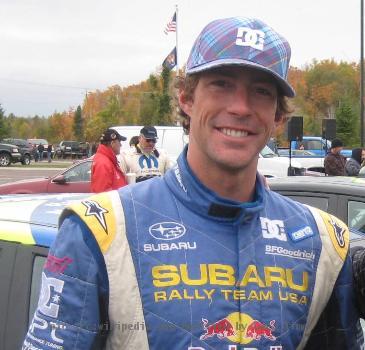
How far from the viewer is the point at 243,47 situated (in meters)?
1.47

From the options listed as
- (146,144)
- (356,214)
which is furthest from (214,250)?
(146,144)

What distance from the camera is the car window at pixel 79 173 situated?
1094 cm

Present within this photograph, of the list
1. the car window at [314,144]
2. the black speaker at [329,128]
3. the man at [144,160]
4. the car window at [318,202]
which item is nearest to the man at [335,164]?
the man at [144,160]

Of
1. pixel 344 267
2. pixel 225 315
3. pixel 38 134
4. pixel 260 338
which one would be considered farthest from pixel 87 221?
pixel 38 134

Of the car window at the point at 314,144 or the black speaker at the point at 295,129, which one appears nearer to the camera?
the black speaker at the point at 295,129

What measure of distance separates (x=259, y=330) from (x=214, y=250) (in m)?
0.22

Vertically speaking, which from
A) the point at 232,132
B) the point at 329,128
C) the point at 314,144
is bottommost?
the point at 314,144

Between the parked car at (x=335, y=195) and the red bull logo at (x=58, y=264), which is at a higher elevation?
the red bull logo at (x=58, y=264)

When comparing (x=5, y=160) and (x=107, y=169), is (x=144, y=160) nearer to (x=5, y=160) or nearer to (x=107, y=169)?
(x=107, y=169)

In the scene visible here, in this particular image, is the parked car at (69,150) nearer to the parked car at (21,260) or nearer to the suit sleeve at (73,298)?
the parked car at (21,260)

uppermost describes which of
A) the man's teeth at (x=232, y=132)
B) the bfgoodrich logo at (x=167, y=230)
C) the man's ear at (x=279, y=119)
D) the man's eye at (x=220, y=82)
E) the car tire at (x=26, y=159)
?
the man's eye at (x=220, y=82)

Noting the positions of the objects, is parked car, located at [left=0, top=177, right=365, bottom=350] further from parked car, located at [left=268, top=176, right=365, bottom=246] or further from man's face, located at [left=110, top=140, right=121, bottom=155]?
man's face, located at [left=110, top=140, right=121, bottom=155]

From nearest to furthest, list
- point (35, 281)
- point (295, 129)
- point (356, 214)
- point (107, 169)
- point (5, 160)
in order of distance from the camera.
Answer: point (35, 281)
point (356, 214)
point (107, 169)
point (295, 129)
point (5, 160)

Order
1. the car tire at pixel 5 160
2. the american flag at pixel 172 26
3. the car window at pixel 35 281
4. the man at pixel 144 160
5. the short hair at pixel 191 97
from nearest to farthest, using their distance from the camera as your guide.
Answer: the short hair at pixel 191 97 < the car window at pixel 35 281 < the man at pixel 144 160 < the american flag at pixel 172 26 < the car tire at pixel 5 160
